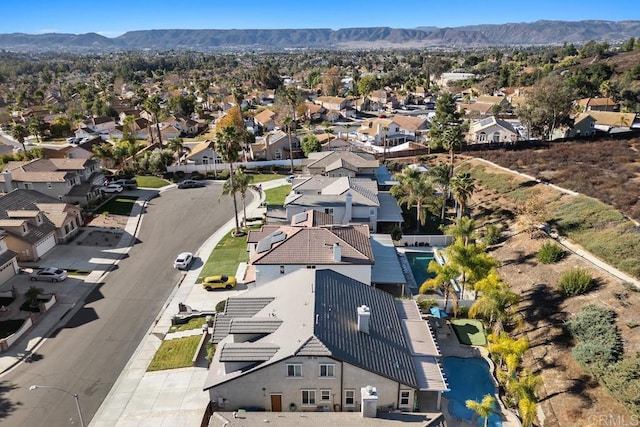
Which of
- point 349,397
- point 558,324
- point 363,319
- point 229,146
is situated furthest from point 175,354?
point 558,324

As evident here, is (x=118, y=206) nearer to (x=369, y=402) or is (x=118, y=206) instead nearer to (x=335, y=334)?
(x=335, y=334)

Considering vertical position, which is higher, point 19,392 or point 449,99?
point 449,99

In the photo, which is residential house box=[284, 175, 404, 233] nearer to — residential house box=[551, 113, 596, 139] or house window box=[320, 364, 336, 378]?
house window box=[320, 364, 336, 378]

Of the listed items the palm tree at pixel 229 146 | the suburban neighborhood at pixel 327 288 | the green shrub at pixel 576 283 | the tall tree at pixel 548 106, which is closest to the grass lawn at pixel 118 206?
the suburban neighborhood at pixel 327 288

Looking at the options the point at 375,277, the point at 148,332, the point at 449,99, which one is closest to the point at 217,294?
the point at 148,332

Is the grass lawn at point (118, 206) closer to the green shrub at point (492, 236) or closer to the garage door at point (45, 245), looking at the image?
the garage door at point (45, 245)

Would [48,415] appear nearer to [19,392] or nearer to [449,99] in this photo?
[19,392]

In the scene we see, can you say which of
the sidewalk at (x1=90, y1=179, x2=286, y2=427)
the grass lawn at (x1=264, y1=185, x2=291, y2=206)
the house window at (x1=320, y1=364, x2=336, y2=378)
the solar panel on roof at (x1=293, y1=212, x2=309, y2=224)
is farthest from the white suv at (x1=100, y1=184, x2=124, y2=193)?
the house window at (x1=320, y1=364, x2=336, y2=378)
